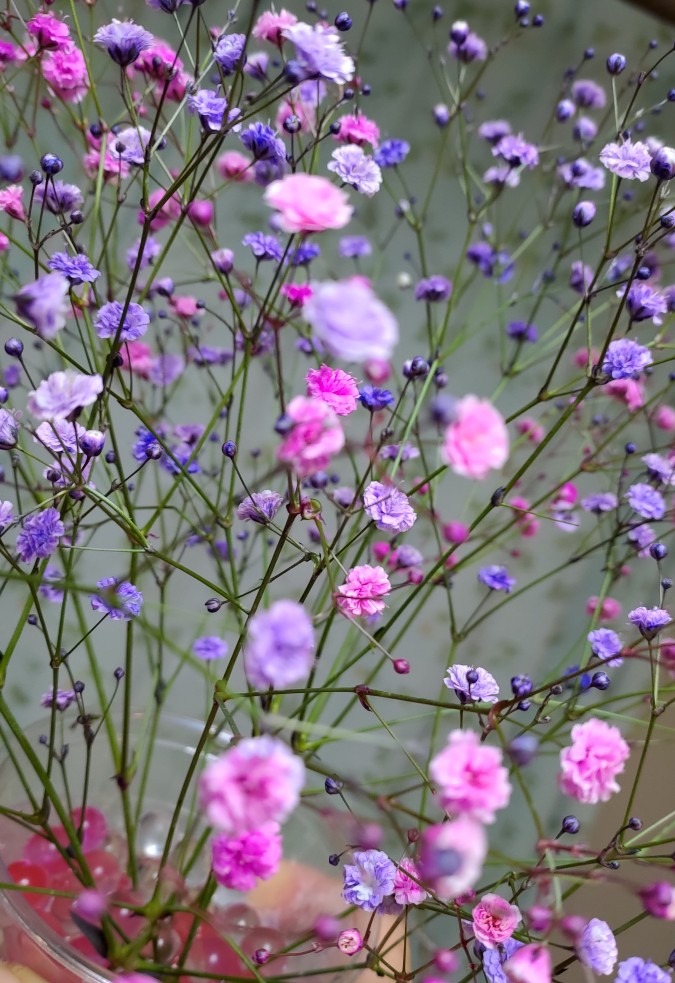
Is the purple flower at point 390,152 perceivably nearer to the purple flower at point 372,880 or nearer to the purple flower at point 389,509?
the purple flower at point 389,509

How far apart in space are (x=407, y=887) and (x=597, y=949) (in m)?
0.07

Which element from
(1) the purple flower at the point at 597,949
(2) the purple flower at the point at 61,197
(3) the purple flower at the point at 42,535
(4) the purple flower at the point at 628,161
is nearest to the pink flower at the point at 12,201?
(2) the purple flower at the point at 61,197

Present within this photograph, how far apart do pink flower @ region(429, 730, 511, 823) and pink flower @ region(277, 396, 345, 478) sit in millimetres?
76

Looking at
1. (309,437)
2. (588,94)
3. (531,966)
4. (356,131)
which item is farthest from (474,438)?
(588,94)

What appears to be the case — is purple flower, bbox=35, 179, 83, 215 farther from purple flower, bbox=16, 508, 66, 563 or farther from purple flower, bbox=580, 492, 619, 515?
purple flower, bbox=580, 492, 619, 515

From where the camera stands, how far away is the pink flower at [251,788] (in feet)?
0.59

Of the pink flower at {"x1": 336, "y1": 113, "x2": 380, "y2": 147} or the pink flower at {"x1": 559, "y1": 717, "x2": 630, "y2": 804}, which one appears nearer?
the pink flower at {"x1": 559, "y1": 717, "x2": 630, "y2": 804}

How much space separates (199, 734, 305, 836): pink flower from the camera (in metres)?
0.18

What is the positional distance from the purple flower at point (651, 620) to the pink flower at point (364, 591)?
106mm

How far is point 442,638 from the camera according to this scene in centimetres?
86

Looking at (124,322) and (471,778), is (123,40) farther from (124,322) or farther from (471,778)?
(471,778)

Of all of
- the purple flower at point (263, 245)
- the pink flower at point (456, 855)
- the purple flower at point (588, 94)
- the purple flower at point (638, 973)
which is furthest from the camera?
the purple flower at point (588, 94)

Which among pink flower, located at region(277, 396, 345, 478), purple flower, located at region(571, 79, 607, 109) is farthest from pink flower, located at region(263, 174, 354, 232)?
purple flower, located at region(571, 79, 607, 109)

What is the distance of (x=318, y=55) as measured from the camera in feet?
0.84
